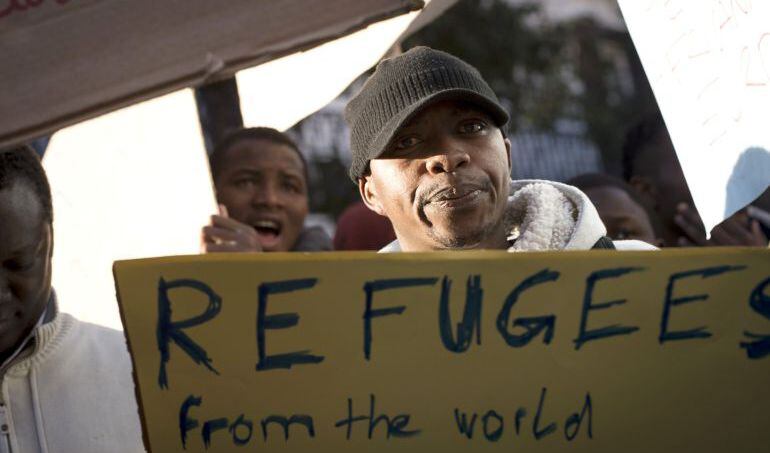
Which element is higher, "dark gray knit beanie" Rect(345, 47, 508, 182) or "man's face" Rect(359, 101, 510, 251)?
"dark gray knit beanie" Rect(345, 47, 508, 182)

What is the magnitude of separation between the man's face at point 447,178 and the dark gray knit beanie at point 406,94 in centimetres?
3

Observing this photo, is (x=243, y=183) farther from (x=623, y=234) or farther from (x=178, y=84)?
(x=178, y=84)

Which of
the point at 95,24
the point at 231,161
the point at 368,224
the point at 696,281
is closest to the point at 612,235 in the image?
the point at 368,224

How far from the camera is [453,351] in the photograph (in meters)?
1.80

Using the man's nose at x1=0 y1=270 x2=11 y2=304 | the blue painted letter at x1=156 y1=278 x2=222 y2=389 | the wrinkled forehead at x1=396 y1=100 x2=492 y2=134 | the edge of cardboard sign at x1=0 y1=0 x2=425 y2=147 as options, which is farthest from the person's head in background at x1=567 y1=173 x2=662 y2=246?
the blue painted letter at x1=156 y1=278 x2=222 y2=389

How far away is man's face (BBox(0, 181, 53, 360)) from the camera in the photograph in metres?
2.29

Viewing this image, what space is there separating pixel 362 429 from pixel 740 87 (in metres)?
1.10

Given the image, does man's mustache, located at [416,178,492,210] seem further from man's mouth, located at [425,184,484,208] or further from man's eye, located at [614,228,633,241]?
man's eye, located at [614,228,633,241]

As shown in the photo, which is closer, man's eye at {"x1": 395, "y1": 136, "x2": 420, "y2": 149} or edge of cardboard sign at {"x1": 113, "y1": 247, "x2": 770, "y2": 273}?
edge of cardboard sign at {"x1": 113, "y1": 247, "x2": 770, "y2": 273}

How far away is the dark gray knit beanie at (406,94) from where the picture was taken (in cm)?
224

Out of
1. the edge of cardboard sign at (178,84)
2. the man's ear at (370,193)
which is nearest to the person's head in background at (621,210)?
the man's ear at (370,193)

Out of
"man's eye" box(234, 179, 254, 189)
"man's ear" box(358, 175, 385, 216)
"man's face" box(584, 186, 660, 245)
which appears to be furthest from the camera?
"man's face" box(584, 186, 660, 245)

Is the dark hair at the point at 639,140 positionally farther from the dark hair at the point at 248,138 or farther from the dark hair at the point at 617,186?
the dark hair at the point at 248,138

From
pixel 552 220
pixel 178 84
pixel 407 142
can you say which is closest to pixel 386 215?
pixel 407 142
